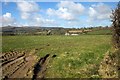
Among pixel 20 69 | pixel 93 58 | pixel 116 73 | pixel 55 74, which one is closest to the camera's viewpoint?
pixel 116 73

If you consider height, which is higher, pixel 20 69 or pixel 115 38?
pixel 115 38

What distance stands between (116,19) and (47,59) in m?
13.0

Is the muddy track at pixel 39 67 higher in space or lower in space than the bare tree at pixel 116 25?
lower

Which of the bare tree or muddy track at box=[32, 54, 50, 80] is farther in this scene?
muddy track at box=[32, 54, 50, 80]

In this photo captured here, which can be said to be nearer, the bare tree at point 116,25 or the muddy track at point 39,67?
the bare tree at point 116,25

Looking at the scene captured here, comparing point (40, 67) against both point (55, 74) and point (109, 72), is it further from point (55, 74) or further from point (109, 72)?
point (109, 72)

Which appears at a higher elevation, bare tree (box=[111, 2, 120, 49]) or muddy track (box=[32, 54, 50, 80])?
bare tree (box=[111, 2, 120, 49])

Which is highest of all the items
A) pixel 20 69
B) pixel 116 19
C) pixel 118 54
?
pixel 116 19

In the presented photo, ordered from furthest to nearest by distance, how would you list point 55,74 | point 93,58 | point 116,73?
point 93,58 < point 55,74 < point 116,73

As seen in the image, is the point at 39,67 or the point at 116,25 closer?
the point at 116,25

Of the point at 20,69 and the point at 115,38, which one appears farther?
the point at 20,69

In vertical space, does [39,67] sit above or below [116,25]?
below

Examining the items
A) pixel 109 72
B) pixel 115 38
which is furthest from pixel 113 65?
pixel 115 38

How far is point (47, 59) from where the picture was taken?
115 feet
